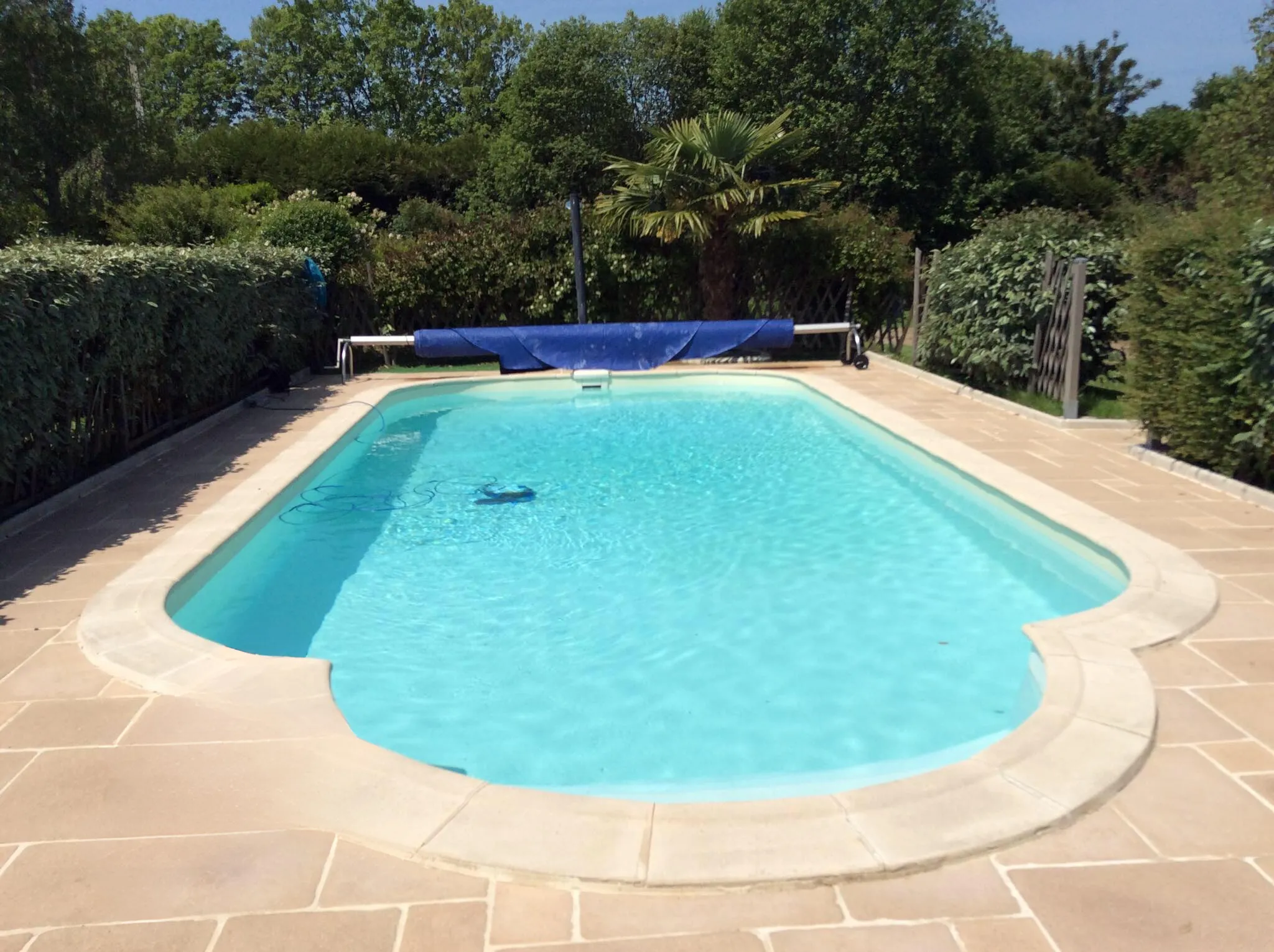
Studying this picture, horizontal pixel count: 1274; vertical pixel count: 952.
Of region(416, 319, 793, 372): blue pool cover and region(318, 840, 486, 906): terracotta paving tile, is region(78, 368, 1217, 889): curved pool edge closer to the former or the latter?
region(318, 840, 486, 906): terracotta paving tile

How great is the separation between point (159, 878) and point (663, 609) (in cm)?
337

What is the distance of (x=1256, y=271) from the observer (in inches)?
232

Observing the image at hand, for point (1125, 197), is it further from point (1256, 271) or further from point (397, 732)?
point (397, 732)

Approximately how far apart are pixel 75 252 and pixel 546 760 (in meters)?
6.43

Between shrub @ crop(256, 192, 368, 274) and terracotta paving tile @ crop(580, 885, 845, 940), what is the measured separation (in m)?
13.8

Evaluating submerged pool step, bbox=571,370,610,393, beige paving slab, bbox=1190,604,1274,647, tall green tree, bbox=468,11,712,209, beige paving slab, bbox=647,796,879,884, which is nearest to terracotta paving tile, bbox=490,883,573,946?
beige paving slab, bbox=647,796,879,884

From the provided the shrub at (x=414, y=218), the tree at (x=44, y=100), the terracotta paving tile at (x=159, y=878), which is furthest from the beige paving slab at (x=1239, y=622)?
the tree at (x=44, y=100)

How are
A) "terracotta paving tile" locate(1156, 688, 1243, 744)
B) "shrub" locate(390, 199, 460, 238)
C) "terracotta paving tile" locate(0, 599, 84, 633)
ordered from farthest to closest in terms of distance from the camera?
"shrub" locate(390, 199, 460, 238), "terracotta paving tile" locate(0, 599, 84, 633), "terracotta paving tile" locate(1156, 688, 1243, 744)

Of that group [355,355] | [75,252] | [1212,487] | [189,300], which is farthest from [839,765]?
[355,355]

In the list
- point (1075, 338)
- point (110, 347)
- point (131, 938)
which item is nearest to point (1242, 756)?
point (131, 938)

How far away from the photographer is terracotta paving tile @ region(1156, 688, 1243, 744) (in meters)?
3.27

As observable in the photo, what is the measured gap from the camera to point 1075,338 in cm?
879

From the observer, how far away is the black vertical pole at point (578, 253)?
1412 cm

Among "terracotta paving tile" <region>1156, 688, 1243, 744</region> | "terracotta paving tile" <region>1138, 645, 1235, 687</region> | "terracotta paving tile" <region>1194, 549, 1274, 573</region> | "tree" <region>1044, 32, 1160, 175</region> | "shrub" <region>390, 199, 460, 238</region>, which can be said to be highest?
"tree" <region>1044, 32, 1160, 175</region>
